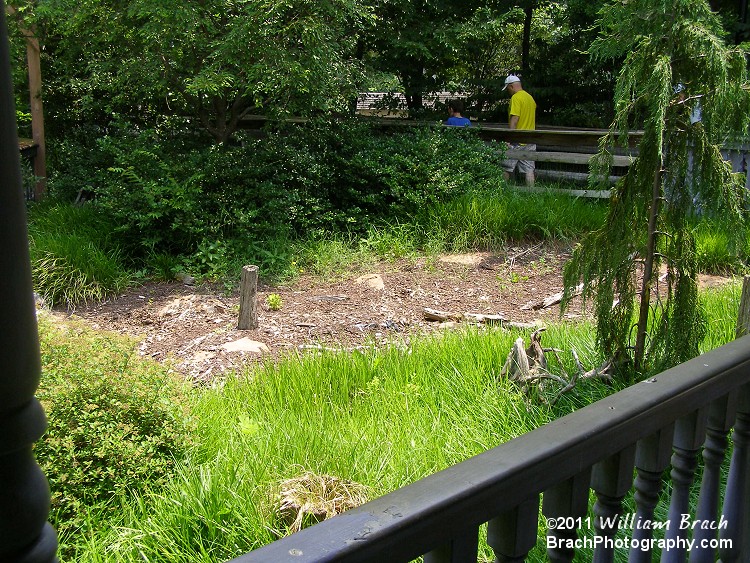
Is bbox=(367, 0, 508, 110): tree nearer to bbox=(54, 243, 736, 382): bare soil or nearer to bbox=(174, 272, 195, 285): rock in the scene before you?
bbox=(54, 243, 736, 382): bare soil

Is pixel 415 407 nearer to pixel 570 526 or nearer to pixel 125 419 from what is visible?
pixel 125 419

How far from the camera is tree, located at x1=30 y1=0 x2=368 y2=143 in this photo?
316 inches

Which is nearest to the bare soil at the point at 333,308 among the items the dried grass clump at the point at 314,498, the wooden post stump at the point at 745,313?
the wooden post stump at the point at 745,313

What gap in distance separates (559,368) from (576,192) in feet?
19.7

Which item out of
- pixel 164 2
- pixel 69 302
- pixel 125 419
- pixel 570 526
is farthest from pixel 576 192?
pixel 570 526

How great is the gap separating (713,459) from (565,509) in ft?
2.28

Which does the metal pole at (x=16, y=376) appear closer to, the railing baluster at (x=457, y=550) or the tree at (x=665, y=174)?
the railing baluster at (x=457, y=550)

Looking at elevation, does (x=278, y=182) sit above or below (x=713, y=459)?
above

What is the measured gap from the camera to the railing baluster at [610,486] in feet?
5.16

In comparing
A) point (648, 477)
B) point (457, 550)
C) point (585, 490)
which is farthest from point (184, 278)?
point (457, 550)

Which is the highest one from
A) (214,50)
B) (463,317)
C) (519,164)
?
(214,50)

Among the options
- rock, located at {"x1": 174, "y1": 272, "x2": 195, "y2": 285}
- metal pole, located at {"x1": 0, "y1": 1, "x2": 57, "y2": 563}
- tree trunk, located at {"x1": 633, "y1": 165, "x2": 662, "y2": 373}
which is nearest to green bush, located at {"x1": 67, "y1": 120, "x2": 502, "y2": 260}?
rock, located at {"x1": 174, "y1": 272, "x2": 195, "y2": 285}

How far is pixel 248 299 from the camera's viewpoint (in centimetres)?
645

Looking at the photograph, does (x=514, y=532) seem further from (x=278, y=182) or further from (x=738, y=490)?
(x=278, y=182)
